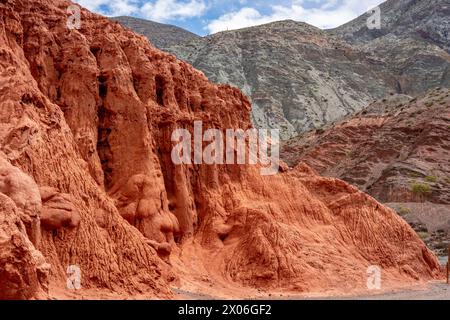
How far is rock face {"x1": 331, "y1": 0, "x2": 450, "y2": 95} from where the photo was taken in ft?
492

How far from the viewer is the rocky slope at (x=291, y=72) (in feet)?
421

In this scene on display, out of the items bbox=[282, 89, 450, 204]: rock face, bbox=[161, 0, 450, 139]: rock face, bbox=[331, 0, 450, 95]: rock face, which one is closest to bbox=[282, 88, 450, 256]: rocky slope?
bbox=[282, 89, 450, 204]: rock face

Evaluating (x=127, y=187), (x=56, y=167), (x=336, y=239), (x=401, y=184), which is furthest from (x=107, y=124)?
(x=401, y=184)

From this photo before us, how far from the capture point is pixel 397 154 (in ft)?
289

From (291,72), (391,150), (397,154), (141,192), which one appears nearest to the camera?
(141,192)

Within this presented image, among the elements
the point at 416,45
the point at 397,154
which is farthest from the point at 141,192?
the point at 416,45

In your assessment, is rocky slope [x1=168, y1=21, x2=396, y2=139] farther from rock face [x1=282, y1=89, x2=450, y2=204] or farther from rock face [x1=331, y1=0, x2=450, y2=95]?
rock face [x1=282, y1=89, x2=450, y2=204]

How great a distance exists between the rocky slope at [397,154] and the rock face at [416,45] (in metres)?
44.6

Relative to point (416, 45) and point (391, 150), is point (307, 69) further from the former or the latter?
point (391, 150)

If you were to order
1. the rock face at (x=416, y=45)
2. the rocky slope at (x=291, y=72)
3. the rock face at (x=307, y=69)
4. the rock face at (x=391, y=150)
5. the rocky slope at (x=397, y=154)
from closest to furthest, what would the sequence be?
the rocky slope at (x=397, y=154)
the rock face at (x=391, y=150)
the rocky slope at (x=291, y=72)
the rock face at (x=307, y=69)
the rock face at (x=416, y=45)

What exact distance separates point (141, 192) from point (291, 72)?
368 feet

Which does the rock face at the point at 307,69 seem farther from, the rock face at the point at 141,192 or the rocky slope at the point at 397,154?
the rock face at the point at 141,192

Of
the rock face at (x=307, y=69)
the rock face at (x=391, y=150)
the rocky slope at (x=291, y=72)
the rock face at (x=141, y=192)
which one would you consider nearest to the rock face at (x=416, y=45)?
the rock face at (x=307, y=69)

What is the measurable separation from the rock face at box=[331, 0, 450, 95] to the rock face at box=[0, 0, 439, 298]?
116m
